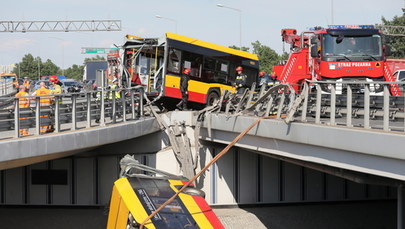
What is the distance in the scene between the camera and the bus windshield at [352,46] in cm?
2053

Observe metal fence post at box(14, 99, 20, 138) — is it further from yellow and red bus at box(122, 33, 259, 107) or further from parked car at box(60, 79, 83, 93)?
parked car at box(60, 79, 83, 93)

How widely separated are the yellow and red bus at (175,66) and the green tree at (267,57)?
4596 cm

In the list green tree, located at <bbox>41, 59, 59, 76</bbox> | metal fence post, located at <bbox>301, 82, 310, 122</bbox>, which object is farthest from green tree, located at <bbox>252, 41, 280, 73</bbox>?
metal fence post, located at <bbox>301, 82, 310, 122</bbox>

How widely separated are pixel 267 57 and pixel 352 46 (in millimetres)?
51684

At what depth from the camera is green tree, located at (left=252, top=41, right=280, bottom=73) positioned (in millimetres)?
71438

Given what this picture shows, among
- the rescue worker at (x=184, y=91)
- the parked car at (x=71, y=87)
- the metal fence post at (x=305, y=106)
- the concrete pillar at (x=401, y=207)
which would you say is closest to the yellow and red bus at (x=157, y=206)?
the metal fence post at (x=305, y=106)

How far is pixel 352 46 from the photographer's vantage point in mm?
20562

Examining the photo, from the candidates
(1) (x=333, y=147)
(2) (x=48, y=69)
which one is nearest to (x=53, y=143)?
(1) (x=333, y=147)

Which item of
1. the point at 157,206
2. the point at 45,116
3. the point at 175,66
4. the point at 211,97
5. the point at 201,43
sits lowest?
the point at 157,206

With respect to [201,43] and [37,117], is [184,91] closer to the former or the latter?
[201,43]

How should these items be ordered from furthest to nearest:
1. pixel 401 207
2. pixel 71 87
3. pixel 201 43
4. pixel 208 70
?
pixel 71 87 < pixel 208 70 < pixel 201 43 < pixel 401 207

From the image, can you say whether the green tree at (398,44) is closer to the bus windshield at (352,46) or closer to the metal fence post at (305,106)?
the bus windshield at (352,46)

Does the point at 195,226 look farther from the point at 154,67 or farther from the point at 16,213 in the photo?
the point at 154,67

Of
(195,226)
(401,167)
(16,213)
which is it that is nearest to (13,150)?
(195,226)
